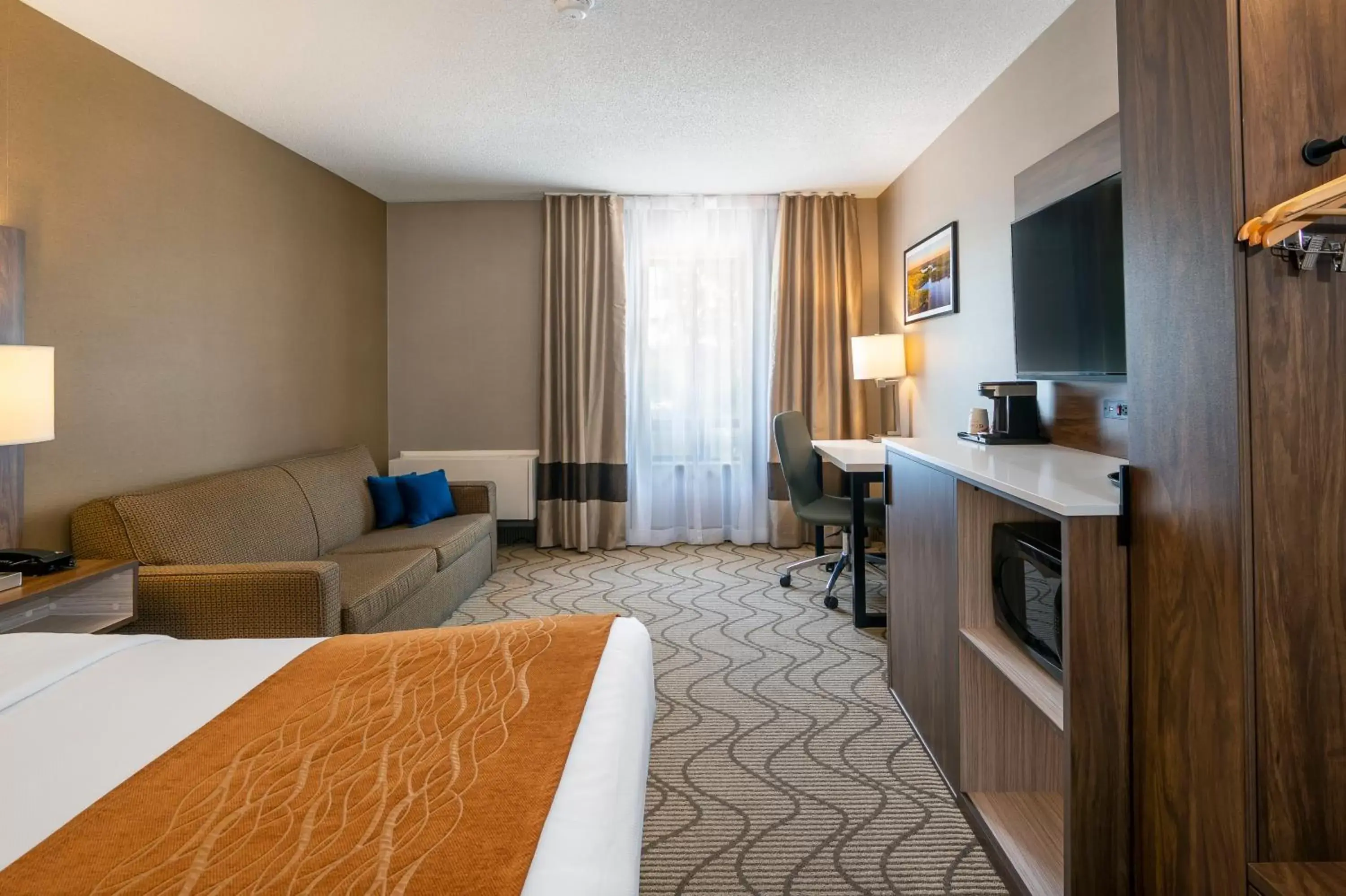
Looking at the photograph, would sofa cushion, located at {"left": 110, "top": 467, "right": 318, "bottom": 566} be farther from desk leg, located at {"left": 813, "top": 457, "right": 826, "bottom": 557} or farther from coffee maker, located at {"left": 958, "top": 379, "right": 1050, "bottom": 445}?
coffee maker, located at {"left": 958, "top": 379, "right": 1050, "bottom": 445}

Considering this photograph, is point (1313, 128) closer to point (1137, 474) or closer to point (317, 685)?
point (1137, 474)

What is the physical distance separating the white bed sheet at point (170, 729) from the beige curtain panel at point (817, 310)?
379 centimetres

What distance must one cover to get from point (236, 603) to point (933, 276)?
3.81m

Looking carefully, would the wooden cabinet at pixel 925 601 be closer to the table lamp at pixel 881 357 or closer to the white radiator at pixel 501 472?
the table lamp at pixel 881 357

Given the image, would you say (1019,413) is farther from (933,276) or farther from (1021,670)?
(1021,670)

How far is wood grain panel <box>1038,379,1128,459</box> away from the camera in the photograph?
2.58 metres

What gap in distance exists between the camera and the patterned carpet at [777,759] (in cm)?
182

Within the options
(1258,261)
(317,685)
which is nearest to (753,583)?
(317,685)

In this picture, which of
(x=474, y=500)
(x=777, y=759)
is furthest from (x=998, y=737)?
(x=474, y=500)

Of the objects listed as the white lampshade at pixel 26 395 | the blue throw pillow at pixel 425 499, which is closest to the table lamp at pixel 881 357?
the blue throw pillow at pixel 425 499

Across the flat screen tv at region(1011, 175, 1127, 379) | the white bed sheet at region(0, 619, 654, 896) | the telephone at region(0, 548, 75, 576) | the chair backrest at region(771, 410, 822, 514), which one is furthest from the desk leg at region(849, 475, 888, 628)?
the telephone at region(0, 548, 75, 576)

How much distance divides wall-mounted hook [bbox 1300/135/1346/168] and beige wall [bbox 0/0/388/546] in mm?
3544

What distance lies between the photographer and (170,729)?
130cm

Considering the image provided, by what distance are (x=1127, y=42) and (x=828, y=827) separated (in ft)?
6.33
